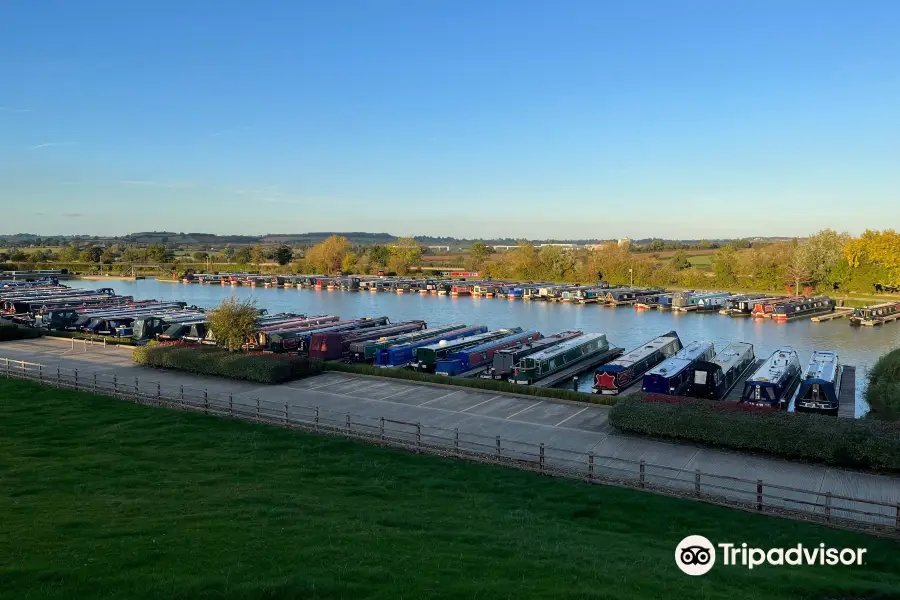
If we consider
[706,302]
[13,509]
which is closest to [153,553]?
[13,509]

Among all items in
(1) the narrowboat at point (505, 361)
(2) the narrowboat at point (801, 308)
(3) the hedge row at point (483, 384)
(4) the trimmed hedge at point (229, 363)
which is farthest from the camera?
(2) the narrowboat at point (801, 308)

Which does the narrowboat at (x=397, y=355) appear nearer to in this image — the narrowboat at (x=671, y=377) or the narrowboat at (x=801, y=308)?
the narrowboat at (x=671, y=377)

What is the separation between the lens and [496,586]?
964cm

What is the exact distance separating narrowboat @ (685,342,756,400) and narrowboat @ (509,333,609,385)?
825 cm

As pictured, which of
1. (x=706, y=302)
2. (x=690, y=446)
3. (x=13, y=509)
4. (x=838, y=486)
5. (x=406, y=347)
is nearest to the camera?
(x=13, y=509)

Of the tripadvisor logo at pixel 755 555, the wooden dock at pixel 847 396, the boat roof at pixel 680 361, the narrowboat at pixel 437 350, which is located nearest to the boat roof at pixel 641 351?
the boat roof at pixel 680 361

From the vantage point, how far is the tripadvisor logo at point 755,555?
11969mm

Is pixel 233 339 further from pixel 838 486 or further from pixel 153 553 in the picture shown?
pixel 838 486

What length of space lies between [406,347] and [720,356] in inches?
733

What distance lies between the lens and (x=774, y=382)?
91.8ft

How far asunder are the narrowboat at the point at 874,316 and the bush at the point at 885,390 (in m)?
39.9

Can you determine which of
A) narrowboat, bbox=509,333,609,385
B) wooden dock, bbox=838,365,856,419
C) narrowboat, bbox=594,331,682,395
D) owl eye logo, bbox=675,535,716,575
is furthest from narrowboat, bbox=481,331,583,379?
owl eye logo, bbox=675,535,716,575

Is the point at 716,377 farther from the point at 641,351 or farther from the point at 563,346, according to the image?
the point at 563,346

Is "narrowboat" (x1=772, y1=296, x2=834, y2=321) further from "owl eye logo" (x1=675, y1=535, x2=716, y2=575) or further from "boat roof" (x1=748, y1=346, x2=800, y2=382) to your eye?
"owl eye logo" (x1=675, y1=535, x2=716, y2=575)
